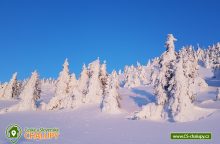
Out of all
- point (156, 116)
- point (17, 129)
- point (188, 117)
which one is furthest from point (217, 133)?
point (17, 129)

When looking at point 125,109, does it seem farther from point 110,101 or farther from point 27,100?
point 27,100

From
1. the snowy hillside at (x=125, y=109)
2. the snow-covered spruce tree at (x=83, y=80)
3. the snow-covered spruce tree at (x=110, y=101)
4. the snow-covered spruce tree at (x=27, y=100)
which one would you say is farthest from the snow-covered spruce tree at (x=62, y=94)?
the snow-covered spruce tree at (x=110, y=101)

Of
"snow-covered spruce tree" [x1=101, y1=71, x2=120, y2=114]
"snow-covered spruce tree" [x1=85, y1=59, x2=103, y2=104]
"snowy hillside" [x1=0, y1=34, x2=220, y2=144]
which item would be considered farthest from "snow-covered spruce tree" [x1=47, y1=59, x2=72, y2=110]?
"snow-covered spruce tree" [x1=101, y1=71, x2=120, y2=114]

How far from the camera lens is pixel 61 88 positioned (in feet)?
262

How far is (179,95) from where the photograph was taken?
149 ft

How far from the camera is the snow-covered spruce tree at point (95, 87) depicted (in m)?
68.6

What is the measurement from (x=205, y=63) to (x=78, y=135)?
493ft

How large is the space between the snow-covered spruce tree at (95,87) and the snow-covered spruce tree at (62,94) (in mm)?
4347

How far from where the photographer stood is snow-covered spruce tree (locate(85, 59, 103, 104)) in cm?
6862

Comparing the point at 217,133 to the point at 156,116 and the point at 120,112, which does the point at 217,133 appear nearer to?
the point at 156,116

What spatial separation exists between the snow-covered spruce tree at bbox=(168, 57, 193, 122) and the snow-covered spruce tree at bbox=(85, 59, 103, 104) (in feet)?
75.1

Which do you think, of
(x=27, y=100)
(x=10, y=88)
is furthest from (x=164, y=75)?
(x=10, y=88)

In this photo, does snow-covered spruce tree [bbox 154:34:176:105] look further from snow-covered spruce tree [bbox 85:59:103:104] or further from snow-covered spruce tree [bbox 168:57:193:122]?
snow-covered spruce tree [bbox 85:59:103:104]

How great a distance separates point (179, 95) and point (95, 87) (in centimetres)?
2763
